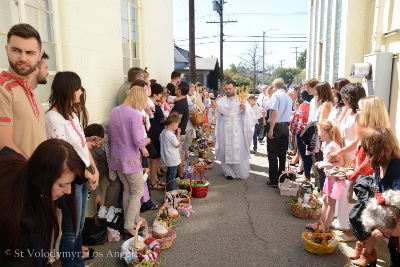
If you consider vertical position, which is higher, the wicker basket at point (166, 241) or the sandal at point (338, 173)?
the sandal at point (338, 173)

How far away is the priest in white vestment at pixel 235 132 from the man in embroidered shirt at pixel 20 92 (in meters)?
4.39

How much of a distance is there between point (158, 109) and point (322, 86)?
2.82 m

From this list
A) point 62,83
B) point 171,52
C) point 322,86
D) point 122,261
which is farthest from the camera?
point 171,52

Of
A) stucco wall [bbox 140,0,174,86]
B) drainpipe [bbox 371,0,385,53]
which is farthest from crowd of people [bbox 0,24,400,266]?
stucco wall [bbox 140,0,174,86]

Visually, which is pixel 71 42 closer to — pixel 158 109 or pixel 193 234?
pixel 158 109

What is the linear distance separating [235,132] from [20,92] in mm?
4625

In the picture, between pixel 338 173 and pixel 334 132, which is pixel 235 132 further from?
pixel 338 173

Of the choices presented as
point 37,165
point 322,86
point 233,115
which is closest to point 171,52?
point 233,115

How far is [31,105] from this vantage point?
2.43 metres

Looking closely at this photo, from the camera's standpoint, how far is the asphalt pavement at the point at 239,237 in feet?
11.4

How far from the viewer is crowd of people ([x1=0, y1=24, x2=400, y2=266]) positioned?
1.56 metres

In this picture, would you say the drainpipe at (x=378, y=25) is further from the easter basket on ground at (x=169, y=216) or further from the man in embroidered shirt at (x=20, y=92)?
the man in embroidered shirt at (x=20, y=92)

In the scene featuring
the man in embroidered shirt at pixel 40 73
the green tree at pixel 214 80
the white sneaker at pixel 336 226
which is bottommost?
the white sneaker at pixel 336 226

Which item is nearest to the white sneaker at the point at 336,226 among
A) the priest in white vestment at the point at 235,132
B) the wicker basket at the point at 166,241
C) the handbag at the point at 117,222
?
the wicker basket at the point at 166,241
